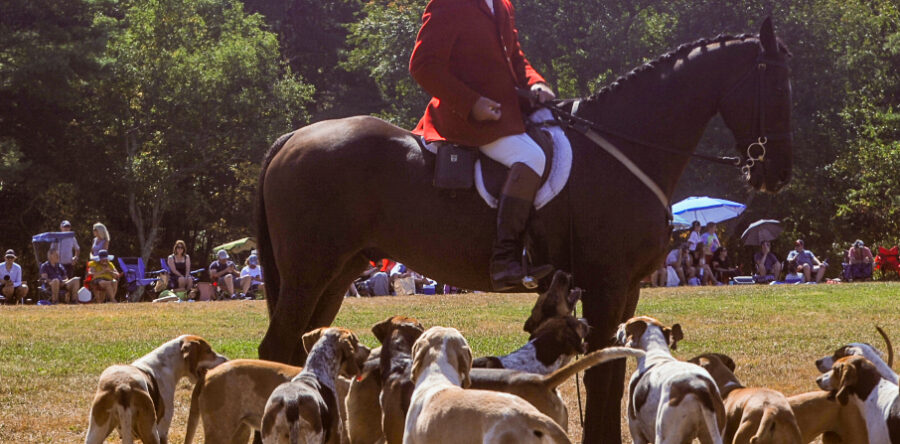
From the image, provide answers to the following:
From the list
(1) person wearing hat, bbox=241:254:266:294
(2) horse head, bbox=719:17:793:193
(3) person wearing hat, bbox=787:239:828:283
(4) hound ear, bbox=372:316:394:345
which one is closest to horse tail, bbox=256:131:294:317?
(4) hound ear, bbox=372:316:394:345

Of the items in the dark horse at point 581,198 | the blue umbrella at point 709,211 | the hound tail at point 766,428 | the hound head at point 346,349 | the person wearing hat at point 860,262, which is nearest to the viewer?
the hound tail at point 766,428

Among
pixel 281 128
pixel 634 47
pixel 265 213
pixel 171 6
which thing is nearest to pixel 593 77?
pixel 634 47

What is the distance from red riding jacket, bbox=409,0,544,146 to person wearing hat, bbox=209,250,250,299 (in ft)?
65.2

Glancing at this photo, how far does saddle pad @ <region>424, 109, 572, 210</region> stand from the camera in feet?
25.1

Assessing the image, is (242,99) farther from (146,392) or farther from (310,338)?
(310,338)

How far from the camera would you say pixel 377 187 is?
315 inches

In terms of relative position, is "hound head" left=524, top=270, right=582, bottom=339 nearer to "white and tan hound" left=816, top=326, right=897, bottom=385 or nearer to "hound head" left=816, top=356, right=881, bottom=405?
"hound head" left=816, top=356, right=881, bottom=405

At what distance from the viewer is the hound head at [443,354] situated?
20.2ft

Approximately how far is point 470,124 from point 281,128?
40.0 m

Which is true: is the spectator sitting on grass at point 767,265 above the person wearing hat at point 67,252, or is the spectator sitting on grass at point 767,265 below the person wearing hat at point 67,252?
below

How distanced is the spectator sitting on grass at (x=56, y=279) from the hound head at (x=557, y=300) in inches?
781

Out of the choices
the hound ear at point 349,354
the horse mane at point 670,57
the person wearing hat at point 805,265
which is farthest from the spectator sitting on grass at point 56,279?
the hound ear at point 349,354

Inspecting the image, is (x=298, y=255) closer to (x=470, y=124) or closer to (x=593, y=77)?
(x=470, y=124)

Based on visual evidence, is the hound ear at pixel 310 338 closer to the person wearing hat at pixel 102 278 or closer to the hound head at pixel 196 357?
the hound head at pixel 196 357
